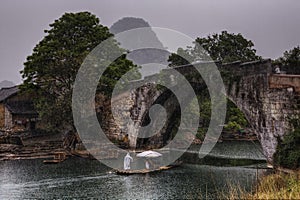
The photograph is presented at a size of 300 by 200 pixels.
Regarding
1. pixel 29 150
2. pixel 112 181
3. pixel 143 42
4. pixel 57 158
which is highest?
pixel 143 42

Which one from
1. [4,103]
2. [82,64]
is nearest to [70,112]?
[82,64]

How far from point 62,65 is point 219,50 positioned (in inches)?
688

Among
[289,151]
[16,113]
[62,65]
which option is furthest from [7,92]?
[289,151]

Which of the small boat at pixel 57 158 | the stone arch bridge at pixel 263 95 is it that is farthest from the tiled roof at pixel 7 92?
the stone arch bridge at pixel 263 95

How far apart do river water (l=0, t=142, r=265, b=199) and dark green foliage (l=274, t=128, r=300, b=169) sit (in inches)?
51.5

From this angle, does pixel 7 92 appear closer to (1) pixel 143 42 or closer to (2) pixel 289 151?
(2) pixel 289 151

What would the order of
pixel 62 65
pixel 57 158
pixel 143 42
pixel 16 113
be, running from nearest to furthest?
pixel 57 158 < pixel 62 65 < pixel 16 113 < pixel 143 42

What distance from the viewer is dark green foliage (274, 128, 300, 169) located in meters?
18.0

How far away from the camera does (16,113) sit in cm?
3753

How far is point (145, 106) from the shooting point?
101 feet

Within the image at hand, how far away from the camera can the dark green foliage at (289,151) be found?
17983mm

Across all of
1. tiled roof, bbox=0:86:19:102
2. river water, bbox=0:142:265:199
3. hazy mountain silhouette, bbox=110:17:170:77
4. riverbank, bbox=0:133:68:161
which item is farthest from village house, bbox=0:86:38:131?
river water, bbox=0:142:265:199

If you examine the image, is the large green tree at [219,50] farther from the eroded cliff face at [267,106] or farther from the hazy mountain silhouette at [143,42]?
the eroded cliff face at [267,106]

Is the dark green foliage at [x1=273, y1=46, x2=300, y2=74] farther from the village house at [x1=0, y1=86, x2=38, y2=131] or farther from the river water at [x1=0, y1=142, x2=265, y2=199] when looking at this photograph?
the village house at [x1=0, y1=86, x2=38, y2=131]
